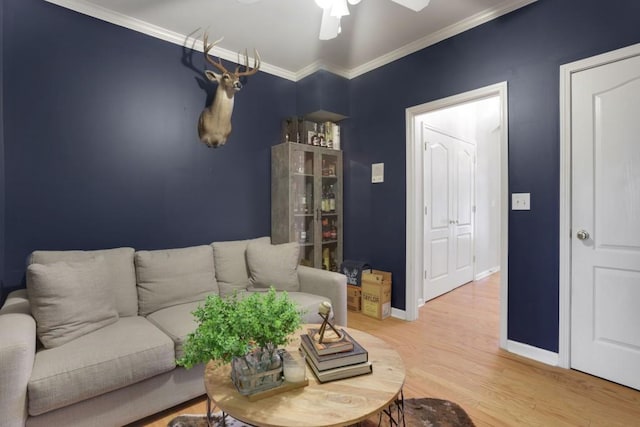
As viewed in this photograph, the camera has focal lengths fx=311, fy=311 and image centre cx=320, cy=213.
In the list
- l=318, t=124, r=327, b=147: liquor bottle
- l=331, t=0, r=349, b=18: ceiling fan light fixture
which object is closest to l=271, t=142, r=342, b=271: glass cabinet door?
l=318, t=124, r=327, b=147: liquor bottle

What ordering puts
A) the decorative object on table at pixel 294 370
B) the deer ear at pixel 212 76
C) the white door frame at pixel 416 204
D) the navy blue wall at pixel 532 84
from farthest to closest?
the deer ear at pixel 212 76, the white door frame at pixel 416 204, the navy blue wall at pixel 532 84, the decorative object on table at pixel 294 370

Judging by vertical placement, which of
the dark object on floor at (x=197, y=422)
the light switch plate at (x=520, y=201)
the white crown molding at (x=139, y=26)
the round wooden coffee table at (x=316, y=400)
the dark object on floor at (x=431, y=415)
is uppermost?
the white crown molding at (x=139, y=26)

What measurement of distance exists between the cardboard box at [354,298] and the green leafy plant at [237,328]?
2344 millimetres

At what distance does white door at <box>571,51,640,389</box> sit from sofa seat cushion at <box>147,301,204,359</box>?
255cm

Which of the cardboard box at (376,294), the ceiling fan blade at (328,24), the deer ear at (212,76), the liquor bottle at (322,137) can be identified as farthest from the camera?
the liquor bottle at (322,137)

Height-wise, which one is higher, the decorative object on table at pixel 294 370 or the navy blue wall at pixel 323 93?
the navy blue wall at pixel 323 93

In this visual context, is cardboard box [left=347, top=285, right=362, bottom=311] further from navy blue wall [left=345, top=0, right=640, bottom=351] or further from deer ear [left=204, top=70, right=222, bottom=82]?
deer ear [left=204, top=70, right=222, bottom=82]

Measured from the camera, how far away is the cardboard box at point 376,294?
3.17 metres

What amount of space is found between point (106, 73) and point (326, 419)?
9.35 feet

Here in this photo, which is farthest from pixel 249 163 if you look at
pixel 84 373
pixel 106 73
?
pixel 84 373

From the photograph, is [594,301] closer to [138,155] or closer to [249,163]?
[249,163]

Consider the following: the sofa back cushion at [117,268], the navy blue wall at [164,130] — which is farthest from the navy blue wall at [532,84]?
the sofa back cushion at [117,268]

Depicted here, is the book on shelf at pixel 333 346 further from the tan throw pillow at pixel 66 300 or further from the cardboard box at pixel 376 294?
the cardboard box at pixel 376 294

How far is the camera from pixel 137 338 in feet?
5.65
